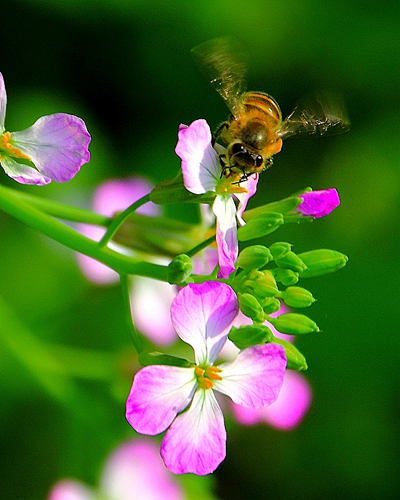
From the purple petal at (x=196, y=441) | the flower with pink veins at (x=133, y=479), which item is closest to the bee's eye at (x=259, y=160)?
the purple petal at (x=196, y=441)

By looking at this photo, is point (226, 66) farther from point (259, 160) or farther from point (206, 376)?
point (206, 376)

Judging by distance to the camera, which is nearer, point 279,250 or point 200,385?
point 200,385

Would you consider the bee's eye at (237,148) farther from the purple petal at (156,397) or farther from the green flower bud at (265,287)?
the purple petal at (156,397)

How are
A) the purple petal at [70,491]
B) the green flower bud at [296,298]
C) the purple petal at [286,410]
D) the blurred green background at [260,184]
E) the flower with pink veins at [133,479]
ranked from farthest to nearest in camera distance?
the blurred green background at [260,184] → the flower with pink veins at [133,479] → the purple petal at [70,491] → the purple petal at [286,410] → the green flower bud at [296,298]

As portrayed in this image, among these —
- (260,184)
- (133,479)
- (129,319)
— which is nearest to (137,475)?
(133,479)

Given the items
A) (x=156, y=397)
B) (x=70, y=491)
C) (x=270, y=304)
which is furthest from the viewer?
(x=70, y=491)

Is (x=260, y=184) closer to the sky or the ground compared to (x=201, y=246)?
closer to the sky

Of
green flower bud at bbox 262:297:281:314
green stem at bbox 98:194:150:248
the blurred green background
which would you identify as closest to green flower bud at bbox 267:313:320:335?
green flower bud at bbox 262:297:281:314

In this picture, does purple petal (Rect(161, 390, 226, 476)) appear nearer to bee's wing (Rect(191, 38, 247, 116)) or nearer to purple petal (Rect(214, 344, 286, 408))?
purple petal (Rect(214, 344, 286, 408))
